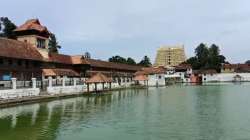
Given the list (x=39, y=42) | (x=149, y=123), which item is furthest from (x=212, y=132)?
(x=39, y=42)

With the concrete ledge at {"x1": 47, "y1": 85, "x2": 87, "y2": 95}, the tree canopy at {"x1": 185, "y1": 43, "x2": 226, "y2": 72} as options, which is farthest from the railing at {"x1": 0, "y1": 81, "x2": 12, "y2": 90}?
the tree canopy at {"x1": 185, "y1": 43, "x2": 226, "y2": 72}

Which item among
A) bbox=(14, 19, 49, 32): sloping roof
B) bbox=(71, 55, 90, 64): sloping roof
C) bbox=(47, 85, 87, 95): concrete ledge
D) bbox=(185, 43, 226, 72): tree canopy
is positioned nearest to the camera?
bbox=(47, 85, 87, 95): concrete ledge

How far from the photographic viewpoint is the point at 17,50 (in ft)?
141

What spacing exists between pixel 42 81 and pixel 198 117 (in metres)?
22.5

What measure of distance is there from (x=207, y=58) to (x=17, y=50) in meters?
96.1

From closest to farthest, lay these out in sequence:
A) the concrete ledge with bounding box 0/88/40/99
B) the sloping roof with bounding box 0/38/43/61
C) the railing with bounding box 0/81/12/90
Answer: the concrete ledge with bounding box 0/88/40/99, the railing with bounding box 0/81/12/90, the sloping roof with bounding box 0/38/43/61

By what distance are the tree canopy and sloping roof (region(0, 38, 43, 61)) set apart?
3583 inches

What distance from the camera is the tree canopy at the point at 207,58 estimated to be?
13088cm

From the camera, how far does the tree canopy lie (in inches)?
5153

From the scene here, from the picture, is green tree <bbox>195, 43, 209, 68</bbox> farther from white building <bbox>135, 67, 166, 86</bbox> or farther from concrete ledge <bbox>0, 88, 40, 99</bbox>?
concrete ledge <bbox>0, 88, 40, 99</bbox>

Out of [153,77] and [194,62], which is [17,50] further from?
[194,62]

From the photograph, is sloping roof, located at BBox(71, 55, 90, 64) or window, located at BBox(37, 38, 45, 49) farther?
sloping roof, located at BBox(71, 55, 90, 64)

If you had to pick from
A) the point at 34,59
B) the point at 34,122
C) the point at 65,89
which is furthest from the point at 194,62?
the point at 34,122

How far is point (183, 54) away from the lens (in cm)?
18312
